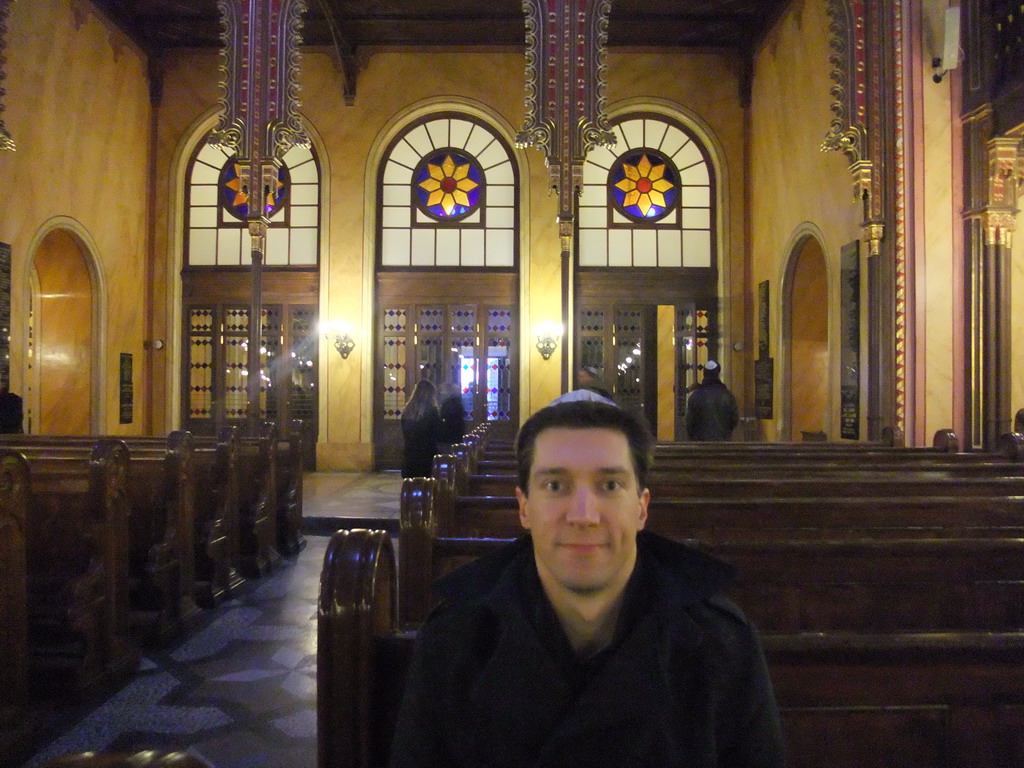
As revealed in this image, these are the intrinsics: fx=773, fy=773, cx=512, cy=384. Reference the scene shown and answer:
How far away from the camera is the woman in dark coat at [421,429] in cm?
630

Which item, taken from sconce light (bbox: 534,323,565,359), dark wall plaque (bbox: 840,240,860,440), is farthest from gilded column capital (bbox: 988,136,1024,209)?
sconce light (bbox: 534,323,565,359)

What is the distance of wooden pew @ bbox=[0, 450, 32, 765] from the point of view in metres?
2.98

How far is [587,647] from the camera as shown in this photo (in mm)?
1198

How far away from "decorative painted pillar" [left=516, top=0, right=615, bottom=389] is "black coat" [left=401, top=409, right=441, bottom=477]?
63.3 inches

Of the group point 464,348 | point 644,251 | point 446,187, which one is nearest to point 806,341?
point 644,251

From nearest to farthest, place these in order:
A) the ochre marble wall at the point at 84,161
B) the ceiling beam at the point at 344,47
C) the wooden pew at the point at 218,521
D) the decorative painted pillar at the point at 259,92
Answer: the wooden pew at the point at 218,521, the decorative painted pillar at the point at 259,92, the ochre marble wall at the point at 84,161, the ceiling beam at the point at 344,47

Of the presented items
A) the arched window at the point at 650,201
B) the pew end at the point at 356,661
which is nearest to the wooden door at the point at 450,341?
the arched window at the point at 650,201

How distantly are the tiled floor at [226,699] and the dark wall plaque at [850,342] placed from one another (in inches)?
225

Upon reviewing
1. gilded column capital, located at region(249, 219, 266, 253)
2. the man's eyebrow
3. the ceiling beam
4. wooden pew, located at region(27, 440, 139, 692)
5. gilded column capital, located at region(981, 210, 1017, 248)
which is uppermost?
the ceiling beam

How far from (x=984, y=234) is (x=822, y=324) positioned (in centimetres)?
373

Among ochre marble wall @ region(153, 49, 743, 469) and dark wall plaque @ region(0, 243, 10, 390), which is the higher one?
ochre marble wall @ region(153, 49, 743, 469)

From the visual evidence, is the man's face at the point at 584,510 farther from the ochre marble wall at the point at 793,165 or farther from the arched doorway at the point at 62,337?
the arched doorway at the point at 62,337

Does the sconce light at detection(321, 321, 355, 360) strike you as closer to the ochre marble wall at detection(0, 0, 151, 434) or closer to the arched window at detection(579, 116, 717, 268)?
the ochre marble wall at detection(0, 0, 151, 434)

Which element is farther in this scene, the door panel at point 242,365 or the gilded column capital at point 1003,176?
the door panel at point 242,365
